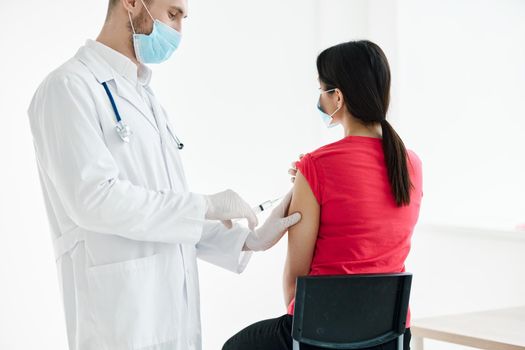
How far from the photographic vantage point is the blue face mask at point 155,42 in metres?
1.69

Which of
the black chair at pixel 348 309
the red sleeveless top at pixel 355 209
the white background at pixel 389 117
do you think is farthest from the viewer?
the white background at pixel 389 117

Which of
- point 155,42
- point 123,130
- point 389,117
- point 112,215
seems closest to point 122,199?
point 112,215

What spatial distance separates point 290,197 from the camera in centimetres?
174

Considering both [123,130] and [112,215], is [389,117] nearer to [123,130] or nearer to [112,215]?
[123,130]

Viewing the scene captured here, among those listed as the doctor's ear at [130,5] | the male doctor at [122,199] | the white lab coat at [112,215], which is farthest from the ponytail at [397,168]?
the doctor's ear at [130,5]

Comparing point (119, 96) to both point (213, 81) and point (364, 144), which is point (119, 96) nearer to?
point (364, 144)

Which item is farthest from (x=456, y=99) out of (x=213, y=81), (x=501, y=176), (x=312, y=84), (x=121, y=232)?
(x=121, y=232)

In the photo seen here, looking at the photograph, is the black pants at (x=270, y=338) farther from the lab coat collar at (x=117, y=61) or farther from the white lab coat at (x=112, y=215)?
the lab coat collar at (x=117, y=61)

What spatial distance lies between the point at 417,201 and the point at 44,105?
96 centimetres

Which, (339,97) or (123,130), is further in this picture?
(339,97)

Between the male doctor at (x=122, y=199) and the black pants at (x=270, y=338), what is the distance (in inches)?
5.5

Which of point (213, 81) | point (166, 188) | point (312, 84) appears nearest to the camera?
point (166, 188)

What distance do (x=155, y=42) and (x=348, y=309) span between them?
0.88 m

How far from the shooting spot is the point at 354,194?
1503 millimetres
